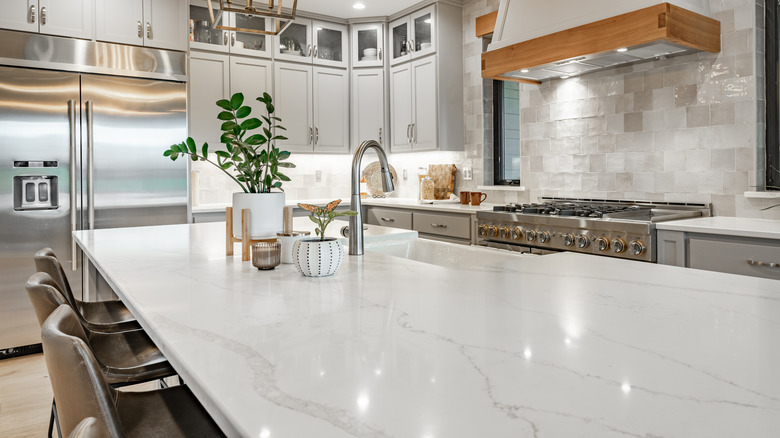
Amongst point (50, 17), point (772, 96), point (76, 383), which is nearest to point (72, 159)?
point (50, 17)

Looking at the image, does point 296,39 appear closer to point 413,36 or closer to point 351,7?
point 351,7

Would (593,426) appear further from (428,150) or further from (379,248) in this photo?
(428,150)

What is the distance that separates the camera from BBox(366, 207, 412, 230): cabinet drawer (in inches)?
180

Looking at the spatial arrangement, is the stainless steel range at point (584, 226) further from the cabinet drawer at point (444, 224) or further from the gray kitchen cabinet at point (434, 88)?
the gray kitchen cabinet at point (434, 88)

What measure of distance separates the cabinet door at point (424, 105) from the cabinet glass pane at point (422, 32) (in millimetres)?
145

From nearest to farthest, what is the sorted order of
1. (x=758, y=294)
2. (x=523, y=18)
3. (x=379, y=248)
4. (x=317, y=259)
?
(x=758, y=294) < (x=317, y=259) < (x=379, y=248) < (x=523, y=18)

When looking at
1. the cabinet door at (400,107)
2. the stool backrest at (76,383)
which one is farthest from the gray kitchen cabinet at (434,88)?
the stool backrest at (76,383)

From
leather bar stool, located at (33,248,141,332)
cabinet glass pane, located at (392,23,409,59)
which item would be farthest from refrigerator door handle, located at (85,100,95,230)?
cabinet glass pane, located at (392,23,409,59)

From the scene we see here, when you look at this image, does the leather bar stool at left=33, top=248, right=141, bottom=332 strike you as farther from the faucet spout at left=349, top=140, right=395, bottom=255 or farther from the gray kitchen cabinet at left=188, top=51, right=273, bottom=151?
the gray kitchen cabinet at left=188, top=51, right=273, bottom=151

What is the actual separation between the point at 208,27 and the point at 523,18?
8.37ft

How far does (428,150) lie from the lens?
471cm

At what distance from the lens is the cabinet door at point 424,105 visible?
15.3ft

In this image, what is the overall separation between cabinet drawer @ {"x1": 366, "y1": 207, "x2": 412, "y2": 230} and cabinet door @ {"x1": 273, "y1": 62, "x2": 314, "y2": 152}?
0.82 metres

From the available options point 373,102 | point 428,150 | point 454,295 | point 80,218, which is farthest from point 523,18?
point 80,218
